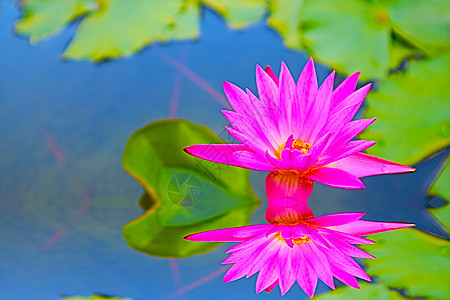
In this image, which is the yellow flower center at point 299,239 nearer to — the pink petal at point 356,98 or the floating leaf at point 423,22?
the pink petal at point 356,98

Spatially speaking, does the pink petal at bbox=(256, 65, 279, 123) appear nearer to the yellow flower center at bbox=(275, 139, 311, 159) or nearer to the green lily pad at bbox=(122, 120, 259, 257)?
the yellow flower center at bbox=(275, 139, 311, 159)

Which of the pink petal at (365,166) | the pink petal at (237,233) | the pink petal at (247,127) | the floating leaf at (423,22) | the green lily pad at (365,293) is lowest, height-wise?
the green lily pad at (365,293)

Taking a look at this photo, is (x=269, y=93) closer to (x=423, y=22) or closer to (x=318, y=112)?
(x=318, y=112)

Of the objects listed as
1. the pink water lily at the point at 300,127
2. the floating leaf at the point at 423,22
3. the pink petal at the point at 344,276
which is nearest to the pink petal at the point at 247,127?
the pink water lily at the point at 300,127

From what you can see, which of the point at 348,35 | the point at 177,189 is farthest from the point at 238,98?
the point at 348,35

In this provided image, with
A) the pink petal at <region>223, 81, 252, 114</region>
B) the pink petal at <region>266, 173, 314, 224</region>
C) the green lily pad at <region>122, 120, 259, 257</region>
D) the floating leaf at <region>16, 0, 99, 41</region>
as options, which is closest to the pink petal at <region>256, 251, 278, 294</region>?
the pink petal at <region>266, 173, 314, 224</region>

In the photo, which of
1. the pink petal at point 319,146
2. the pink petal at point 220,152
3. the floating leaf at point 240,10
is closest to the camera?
the pink petal at point 319,146

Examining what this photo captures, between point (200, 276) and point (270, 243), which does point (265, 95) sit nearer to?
point (270, 243)
